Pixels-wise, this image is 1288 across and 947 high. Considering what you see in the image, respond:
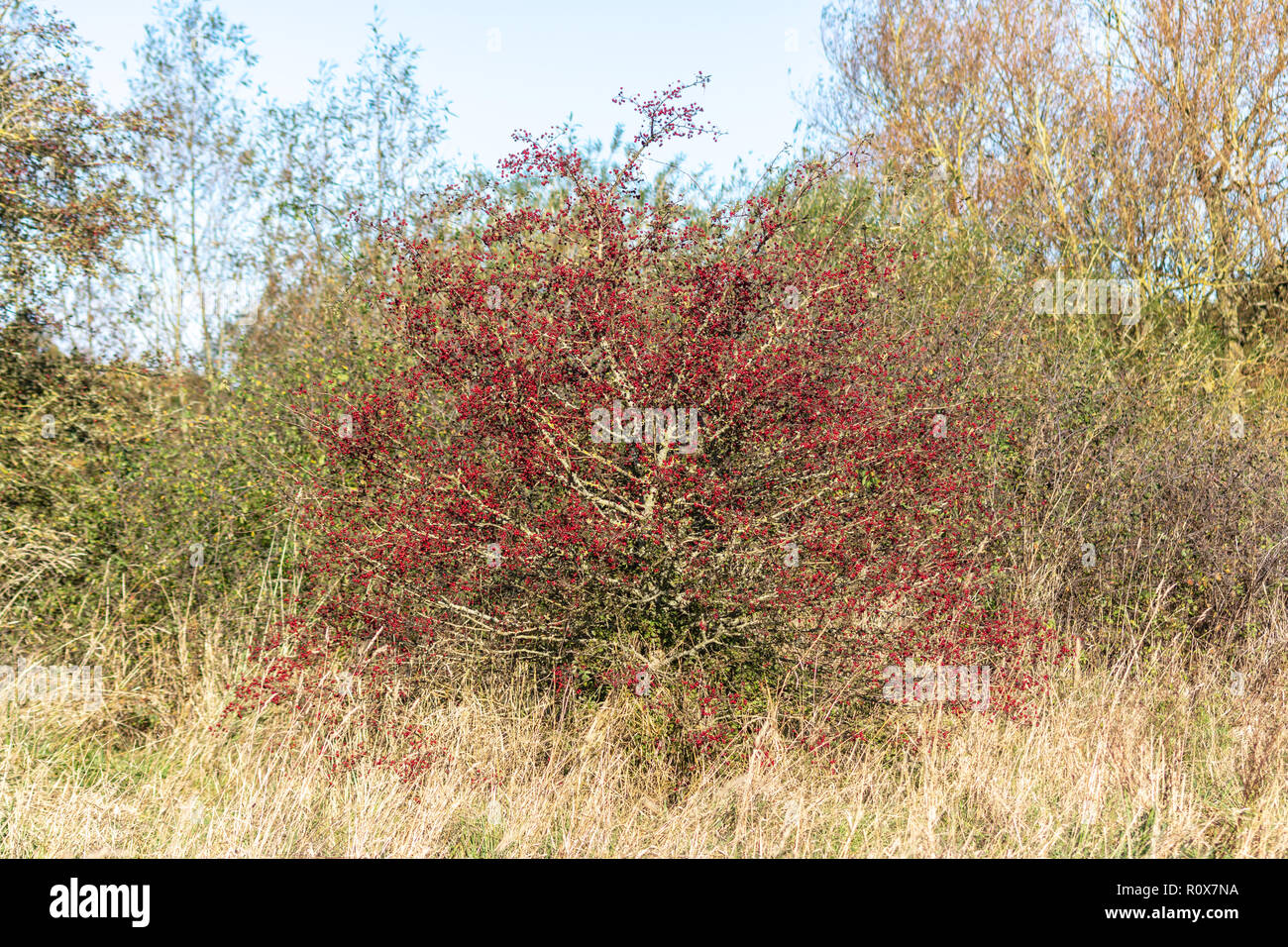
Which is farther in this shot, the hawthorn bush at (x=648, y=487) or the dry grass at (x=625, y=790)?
the hawthorn bush at (x=648, y=487)

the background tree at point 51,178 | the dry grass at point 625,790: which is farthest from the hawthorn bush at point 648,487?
the background tree at point 51,178

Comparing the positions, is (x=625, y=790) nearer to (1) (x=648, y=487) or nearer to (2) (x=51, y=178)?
(1) (x=648, y=487)

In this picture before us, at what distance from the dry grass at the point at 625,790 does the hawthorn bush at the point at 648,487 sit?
31 centimetres

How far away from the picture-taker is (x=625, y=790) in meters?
4.97

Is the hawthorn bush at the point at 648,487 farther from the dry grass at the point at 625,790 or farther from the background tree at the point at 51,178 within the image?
the background tree at the point at 51,178

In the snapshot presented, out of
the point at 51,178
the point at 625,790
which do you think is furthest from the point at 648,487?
the point at 51,178

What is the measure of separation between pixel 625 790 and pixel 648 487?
1545 mm

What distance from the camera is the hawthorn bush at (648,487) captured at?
5.02 meters

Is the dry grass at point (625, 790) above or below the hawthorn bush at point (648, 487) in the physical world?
below

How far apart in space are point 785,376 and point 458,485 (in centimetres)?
179

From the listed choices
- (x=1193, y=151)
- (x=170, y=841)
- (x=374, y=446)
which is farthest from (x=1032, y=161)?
(x=170, y=841)

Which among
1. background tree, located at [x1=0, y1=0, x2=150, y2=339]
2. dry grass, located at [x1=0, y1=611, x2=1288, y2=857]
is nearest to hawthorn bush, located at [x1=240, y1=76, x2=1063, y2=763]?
dry grass, located at [x1=0, y1=611, x2=1288, y2=857]

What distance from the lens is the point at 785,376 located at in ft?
16.3

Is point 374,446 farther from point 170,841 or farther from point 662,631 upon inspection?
point 170,841
